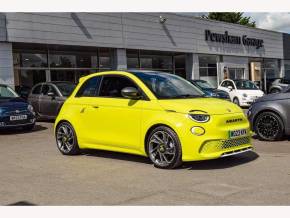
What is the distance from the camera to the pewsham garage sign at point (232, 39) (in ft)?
104

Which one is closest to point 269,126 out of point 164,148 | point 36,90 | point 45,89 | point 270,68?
point 164,148

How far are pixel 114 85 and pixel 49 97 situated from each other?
795 cm

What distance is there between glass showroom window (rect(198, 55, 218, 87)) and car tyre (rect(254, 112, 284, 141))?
21.0 metres

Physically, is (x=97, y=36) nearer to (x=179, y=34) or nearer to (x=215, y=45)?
(x=179, y=34)

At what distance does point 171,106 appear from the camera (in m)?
7.25

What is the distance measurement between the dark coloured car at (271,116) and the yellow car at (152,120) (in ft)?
8.49

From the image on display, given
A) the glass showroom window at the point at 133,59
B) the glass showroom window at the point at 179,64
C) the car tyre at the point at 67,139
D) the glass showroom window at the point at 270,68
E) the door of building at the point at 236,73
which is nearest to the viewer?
the car tyre at the point at 67,139

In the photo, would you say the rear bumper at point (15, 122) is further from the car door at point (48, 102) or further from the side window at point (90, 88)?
the side window at point (90, 88)

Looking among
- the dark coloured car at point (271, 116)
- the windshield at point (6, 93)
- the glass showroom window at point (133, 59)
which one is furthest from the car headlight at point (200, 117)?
the glass showroom window at point (133, 59)

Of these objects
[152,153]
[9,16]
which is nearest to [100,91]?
[152,153]

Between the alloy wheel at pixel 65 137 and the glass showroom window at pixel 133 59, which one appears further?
the glass showroom window at pixel 133 59

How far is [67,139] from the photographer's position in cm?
895

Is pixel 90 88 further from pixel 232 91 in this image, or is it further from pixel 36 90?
pixel 232 91

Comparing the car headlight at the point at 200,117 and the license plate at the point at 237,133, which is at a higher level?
the car headlight at the point at 200,117
